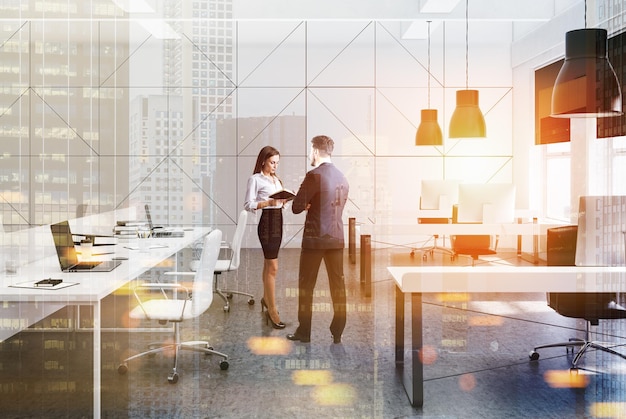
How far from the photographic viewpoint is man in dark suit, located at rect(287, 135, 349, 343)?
3.44 m

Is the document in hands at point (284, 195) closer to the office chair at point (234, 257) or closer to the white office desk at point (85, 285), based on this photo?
the office chair at point (234, 257)

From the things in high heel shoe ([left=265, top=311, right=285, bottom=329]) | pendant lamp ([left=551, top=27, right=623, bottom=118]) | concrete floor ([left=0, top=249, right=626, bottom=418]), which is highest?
pendant lamp ([left=551, top=27, right=623, bottom=118])

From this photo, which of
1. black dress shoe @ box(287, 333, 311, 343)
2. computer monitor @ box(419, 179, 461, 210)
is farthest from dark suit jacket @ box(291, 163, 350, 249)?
computer monitor @ box(419, 179, 461, 210)

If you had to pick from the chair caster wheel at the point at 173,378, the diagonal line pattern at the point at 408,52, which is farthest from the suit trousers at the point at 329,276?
the diagonal line pattern at the point at 408,52

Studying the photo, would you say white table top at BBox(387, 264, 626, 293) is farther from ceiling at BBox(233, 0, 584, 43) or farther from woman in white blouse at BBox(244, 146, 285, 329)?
ceiling at BBox(233, 0, 584, 43)

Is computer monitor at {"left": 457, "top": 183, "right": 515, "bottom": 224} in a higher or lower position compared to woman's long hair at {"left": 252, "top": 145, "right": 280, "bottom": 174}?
lower

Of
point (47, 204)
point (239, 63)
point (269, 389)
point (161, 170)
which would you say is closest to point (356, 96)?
point (239, 63)

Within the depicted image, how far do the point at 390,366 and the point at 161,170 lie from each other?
18.5 ft

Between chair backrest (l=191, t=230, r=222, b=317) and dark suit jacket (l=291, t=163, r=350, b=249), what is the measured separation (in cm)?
70

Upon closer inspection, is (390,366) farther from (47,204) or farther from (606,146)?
(47,204)

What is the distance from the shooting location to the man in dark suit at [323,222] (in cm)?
344

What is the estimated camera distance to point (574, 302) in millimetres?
3170

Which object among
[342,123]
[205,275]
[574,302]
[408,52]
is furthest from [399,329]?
[408,52]

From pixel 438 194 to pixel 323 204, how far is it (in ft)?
12.0
